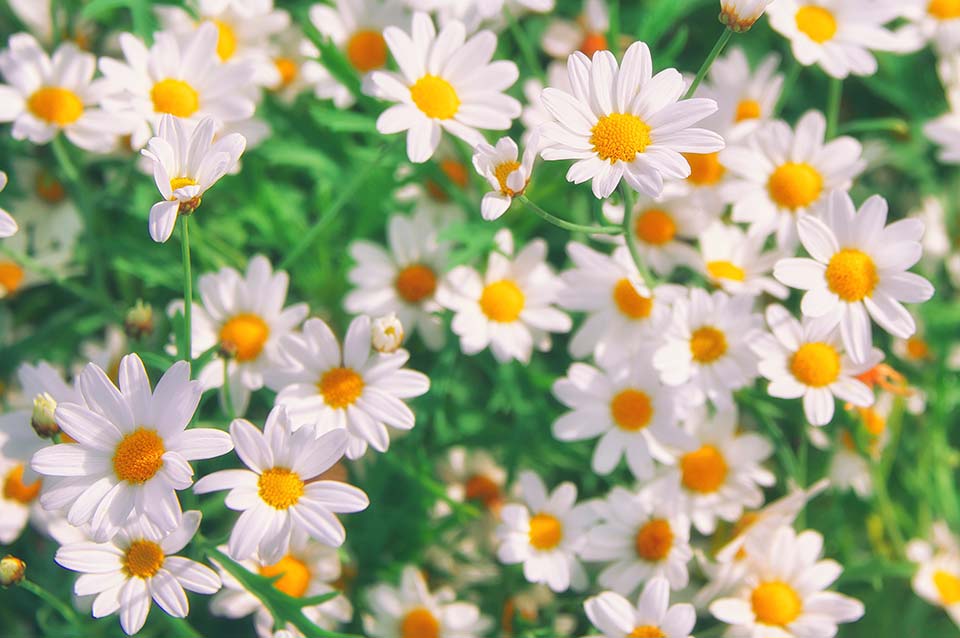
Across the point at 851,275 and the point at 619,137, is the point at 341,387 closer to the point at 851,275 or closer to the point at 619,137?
the point at 619,137

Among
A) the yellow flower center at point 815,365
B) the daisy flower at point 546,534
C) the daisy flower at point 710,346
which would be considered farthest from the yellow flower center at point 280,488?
the yellow flower center at point 815,365

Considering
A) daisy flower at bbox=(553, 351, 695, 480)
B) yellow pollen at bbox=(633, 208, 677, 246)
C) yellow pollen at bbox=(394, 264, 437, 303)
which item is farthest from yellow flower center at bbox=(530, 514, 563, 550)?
yellow pollen at bbox=(633, 208, 677, 246)

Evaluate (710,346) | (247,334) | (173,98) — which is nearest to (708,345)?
(710,346)

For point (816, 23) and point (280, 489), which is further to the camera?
point (816, 23)

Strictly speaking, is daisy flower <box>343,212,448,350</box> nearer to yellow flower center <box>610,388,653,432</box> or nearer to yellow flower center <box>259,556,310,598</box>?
yellow flower center <box>610,388,653,432</box>

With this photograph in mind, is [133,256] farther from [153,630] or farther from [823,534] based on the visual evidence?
[823,534]
